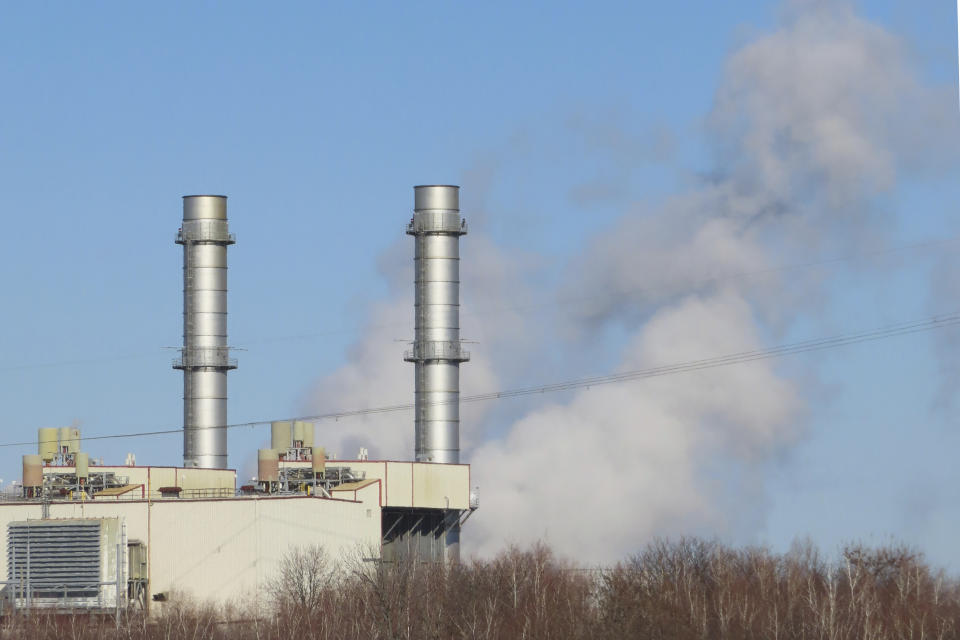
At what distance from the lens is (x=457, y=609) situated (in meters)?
66.9

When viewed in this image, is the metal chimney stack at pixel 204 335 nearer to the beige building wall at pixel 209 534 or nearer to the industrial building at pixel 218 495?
the industrial building at pixel 218 495

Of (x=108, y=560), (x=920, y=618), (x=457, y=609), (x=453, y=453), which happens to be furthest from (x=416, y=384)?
(x=920, y=618)

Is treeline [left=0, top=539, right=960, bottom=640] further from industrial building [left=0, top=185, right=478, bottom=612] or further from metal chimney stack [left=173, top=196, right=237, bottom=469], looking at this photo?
metal chimney stack [left=173, top=196, right=237, bottom=469]

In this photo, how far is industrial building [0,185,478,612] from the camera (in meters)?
62.2

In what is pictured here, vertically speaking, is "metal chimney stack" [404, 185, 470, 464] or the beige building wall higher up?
"metal chimney stack" [404, 185, 470, 464]

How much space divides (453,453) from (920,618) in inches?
813

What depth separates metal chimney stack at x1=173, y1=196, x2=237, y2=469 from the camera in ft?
244

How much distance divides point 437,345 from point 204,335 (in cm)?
955

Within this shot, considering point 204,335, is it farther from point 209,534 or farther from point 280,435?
point 209,534

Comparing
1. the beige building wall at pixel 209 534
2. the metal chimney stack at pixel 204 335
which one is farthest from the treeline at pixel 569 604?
the metal chimney stack at pixel 204 335

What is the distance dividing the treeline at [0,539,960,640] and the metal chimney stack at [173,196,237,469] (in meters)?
9.78

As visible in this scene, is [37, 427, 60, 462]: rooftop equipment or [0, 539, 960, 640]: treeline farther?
[37, 427, 60, 462]: rooftop equipment

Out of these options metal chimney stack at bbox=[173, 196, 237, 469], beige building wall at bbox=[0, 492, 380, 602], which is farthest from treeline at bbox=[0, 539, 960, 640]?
metal chimney stack at bbox=[173, 196, 237, 469]

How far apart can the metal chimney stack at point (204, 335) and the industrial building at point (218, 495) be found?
0.06 metres
